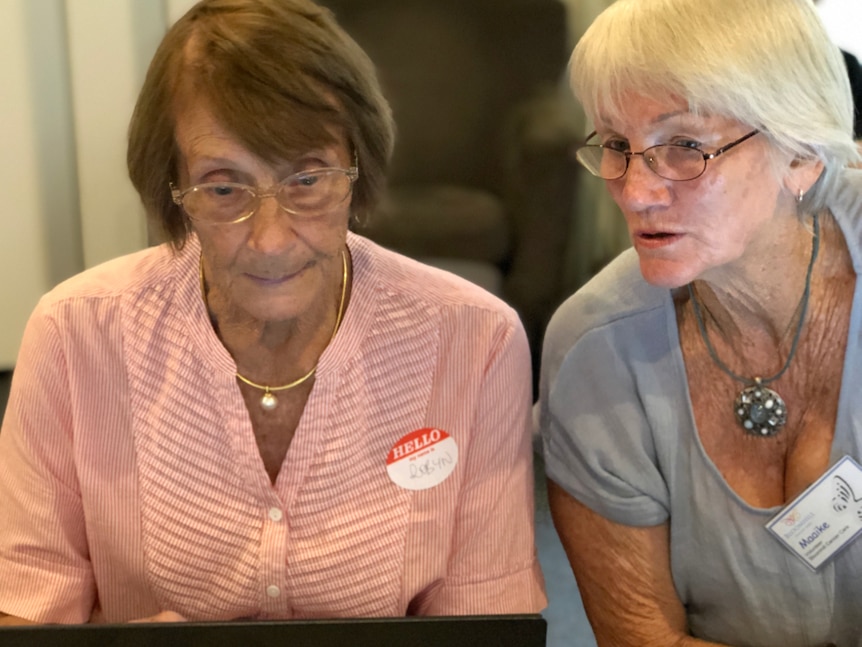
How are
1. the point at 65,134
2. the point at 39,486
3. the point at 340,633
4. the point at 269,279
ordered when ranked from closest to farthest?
the point at 340,633 < the point at 269,279 < the point at 39,486 < the point at 65,134

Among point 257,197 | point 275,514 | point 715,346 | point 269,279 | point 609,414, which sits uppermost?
point 257,197

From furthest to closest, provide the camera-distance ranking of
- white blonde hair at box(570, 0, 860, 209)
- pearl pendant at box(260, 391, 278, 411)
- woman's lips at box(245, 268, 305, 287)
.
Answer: pearl pendant at box(260, 391, 278, 411), woman's lips at box(245, 268, 305, 287), white blonde hair at box(570, 0, 860, 209)

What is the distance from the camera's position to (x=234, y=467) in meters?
1.21

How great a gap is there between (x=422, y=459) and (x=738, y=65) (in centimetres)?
66

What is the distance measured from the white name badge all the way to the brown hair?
0.75 meters

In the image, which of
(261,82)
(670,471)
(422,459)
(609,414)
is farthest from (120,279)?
(670,471)

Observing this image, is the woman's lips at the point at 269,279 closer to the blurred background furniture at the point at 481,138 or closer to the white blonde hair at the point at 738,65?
the white blonde hair at the point at 738,65

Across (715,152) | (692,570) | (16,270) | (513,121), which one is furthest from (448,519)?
(16,270)

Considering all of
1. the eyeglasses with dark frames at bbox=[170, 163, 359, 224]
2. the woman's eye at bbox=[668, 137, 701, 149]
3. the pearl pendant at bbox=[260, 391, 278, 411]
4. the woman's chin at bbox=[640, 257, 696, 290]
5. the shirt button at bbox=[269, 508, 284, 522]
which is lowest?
the shirt button at bbox=[269, 508, 284, 522]

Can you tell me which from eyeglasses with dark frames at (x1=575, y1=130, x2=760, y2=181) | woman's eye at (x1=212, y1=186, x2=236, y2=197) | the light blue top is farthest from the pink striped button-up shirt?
eyeglasses with dark frames at (x1=575, y1=130, x2=760, y2=181)

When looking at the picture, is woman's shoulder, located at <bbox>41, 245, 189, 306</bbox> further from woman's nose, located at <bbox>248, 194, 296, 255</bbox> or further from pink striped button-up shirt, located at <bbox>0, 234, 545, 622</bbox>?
woman's nose, located at <bbox>248, 194, 296, 255</bbox>

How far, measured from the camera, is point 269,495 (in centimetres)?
120

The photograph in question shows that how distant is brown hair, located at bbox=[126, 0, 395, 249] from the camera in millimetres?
1042

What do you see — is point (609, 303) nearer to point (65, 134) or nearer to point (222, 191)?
point (222, 191)
